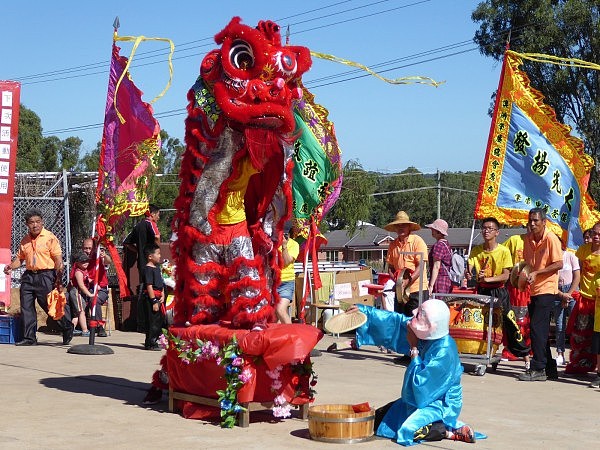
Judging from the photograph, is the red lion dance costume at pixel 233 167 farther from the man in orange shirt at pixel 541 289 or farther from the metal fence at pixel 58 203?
the metal fence at pixel 58 203

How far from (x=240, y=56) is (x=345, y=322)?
293 cm

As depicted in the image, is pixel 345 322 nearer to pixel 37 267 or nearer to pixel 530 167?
pixel 530 167

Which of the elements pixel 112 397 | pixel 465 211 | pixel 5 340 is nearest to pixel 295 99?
pixel 112 397

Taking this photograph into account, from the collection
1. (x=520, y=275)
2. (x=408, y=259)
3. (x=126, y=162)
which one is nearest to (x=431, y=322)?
(x=520, y=275)

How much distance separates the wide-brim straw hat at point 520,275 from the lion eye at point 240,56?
4.56m

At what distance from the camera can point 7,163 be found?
1527 cm

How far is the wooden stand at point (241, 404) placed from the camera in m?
7.51

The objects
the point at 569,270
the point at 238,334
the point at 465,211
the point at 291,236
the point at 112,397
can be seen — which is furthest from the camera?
the point at 465,211

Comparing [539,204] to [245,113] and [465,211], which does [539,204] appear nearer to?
[245,113]

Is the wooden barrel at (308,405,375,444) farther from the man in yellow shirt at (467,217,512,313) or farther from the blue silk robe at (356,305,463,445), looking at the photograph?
the man in yellow shirt at (467,217,512,313)

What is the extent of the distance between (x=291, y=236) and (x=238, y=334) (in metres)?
5.48

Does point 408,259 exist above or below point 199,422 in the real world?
above

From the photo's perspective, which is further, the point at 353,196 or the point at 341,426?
the point at 353,196

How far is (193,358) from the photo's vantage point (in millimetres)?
7758
